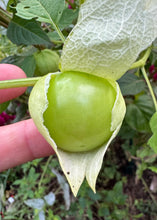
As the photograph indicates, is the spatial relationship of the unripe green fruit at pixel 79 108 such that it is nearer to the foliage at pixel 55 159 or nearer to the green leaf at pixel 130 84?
A: the foliage at pixel 55 159

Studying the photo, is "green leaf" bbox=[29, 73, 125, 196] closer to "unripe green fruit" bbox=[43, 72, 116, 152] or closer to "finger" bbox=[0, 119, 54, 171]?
"unripe green fruit" bbox=[43, 72, 116, 152]

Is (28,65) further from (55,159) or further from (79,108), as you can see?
(55,159)

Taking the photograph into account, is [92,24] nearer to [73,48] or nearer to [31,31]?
[73,48]

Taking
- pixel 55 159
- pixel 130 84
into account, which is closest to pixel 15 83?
pixel 130 84

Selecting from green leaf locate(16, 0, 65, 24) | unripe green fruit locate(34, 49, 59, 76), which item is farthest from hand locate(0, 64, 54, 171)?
green leaf locate(16, 0, 65, 24)

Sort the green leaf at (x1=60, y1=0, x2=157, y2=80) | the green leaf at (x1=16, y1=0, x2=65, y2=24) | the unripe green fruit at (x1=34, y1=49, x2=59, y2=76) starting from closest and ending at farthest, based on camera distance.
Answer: the green leaf at (x1=60, y1=0, x2=157, y2=80) < the green leaf at (x1=16, y1=0, x2=65, y2=24) < the unripe green fruit at (x1=34, y1=49, x2=59, y2=76)

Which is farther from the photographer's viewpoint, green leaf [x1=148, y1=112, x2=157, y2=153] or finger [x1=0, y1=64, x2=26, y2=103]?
finger [x1=0, y1=64, x2=26, y2=103]

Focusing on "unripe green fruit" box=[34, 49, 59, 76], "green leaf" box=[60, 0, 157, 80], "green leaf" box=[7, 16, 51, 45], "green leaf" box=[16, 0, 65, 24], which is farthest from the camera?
"unripe green fruit" box=[34, 49, 59, 76]
